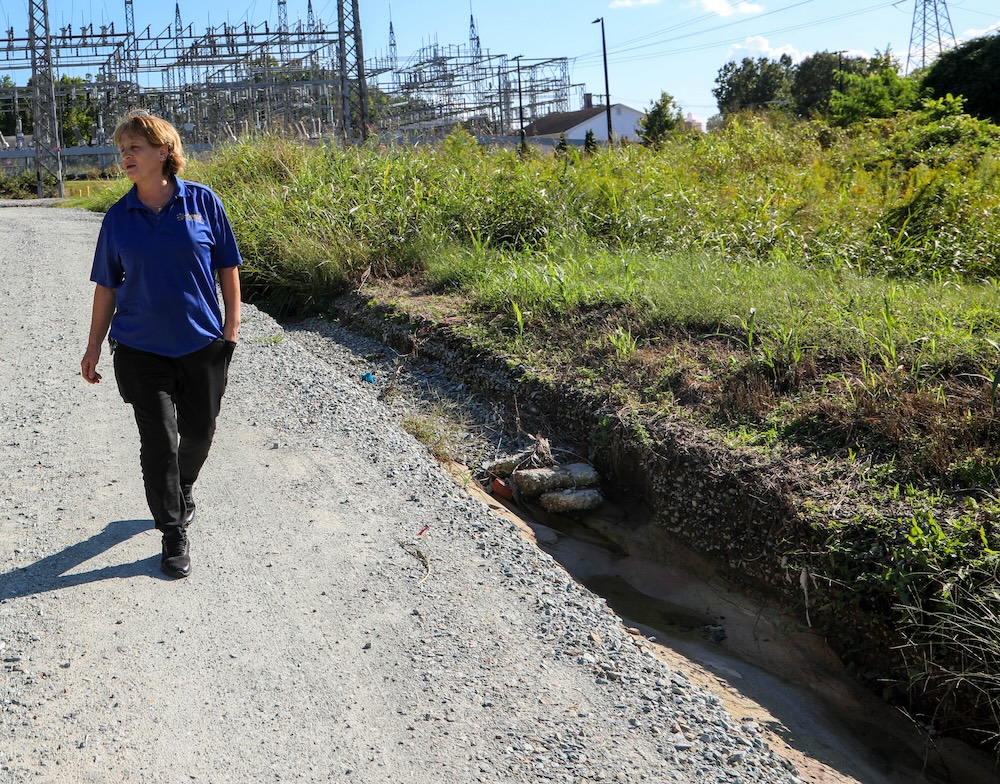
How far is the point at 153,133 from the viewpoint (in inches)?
145

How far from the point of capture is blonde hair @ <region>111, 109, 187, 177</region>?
3.65 m

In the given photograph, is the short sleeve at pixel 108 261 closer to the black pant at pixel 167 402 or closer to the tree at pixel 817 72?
the black pant at pixel 167 402

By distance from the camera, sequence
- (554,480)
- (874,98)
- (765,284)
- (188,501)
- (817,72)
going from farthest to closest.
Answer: (817,72)
(874,98)
(765,284)
(554,480)
(188,501)

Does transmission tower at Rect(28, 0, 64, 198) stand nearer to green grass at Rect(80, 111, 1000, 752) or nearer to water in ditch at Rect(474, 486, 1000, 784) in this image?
green grass at Rect(80, 111, 1000, 752)

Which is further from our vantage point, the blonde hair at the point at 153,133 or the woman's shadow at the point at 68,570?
the woman's shadow at the point at 68,570

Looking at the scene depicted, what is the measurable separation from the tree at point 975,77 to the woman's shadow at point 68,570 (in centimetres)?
2325

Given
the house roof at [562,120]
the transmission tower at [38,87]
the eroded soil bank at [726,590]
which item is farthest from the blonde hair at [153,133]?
the house roof at [562,120]

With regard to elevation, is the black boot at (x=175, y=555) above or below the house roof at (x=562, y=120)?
below

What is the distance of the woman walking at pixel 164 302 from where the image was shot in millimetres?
3742

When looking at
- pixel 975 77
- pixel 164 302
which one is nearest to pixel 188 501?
pixel 164 302

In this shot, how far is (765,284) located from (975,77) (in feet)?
65.2

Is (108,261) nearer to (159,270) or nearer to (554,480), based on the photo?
(159,270)

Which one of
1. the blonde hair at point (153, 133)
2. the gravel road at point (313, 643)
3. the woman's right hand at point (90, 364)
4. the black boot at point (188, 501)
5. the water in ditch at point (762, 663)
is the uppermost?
the blonde hair at point (153, 133)

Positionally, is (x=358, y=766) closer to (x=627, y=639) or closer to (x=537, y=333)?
(x=627, y=639)
